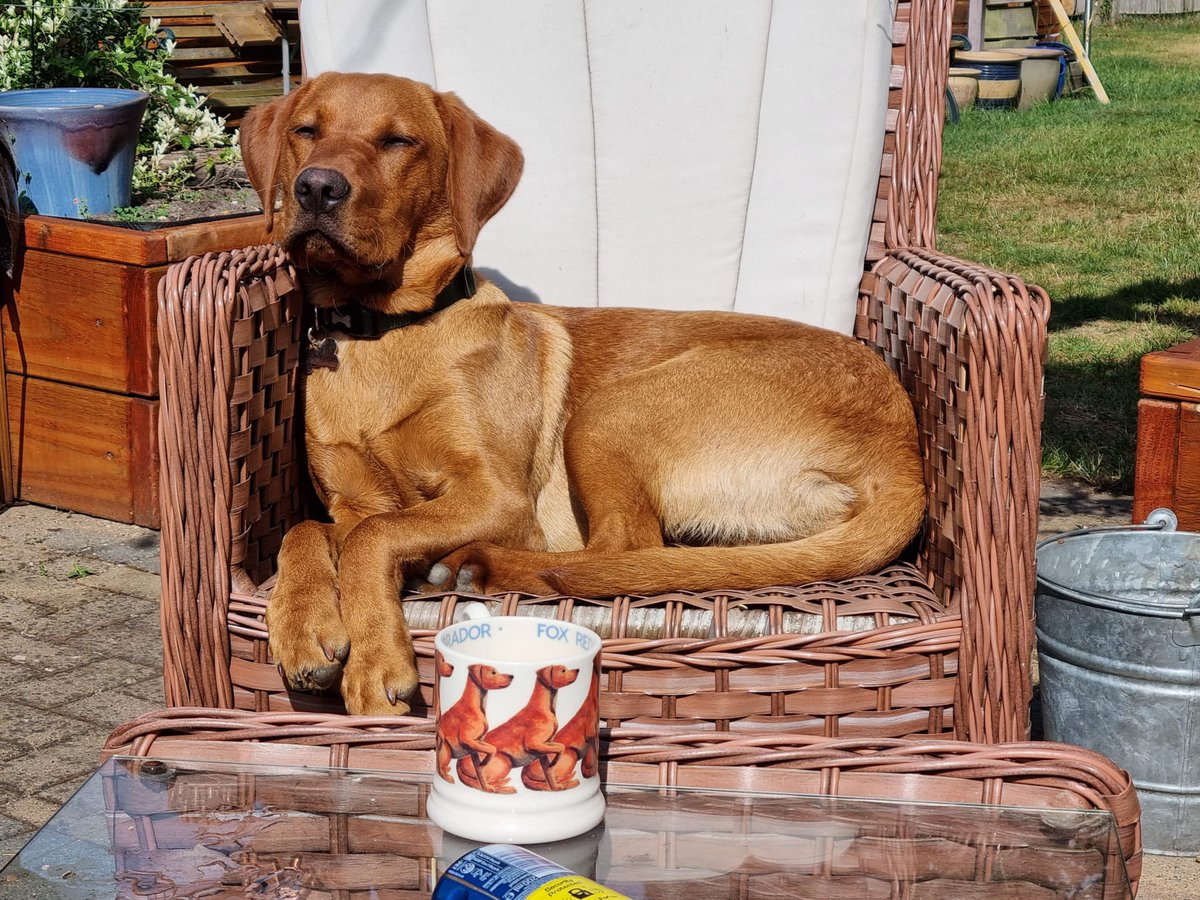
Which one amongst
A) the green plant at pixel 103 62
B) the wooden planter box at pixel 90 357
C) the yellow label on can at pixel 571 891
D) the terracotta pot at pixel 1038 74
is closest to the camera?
the yellow label on can at pixel 571 891

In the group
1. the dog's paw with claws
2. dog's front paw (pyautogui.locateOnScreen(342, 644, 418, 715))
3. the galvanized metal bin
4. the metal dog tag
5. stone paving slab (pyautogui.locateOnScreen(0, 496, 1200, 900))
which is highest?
the metal dog tag

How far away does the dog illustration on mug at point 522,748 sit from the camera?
154 cm

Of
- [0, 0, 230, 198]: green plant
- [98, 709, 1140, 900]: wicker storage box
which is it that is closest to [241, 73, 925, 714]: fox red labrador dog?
[98, 709, 1140, 900]: wicker storage box

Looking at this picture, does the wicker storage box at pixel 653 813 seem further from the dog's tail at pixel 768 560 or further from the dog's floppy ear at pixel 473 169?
the dog's floppy ear at pixel 473 169

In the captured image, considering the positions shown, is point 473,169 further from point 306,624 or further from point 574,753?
point 574,753

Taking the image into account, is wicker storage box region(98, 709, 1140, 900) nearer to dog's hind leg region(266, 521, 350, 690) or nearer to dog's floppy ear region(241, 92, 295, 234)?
dog's hind leg region(266, 521, 350, 690)

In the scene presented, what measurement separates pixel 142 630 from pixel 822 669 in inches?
80.3

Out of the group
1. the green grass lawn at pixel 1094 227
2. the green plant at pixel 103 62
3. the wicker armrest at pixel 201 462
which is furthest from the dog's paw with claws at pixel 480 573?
the green grass lawn at pixel 1094 227

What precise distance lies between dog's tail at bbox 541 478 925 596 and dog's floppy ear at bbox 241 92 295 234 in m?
1.04

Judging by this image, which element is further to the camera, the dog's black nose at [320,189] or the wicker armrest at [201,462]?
the dog's black nose at [320,189]

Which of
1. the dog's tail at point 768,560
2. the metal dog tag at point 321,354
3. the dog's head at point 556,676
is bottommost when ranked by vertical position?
the dog's tail at point 768,560

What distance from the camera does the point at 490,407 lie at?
264 cm

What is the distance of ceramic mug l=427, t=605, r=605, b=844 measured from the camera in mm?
1530

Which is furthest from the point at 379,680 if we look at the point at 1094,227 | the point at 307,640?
the point at 1094,227
